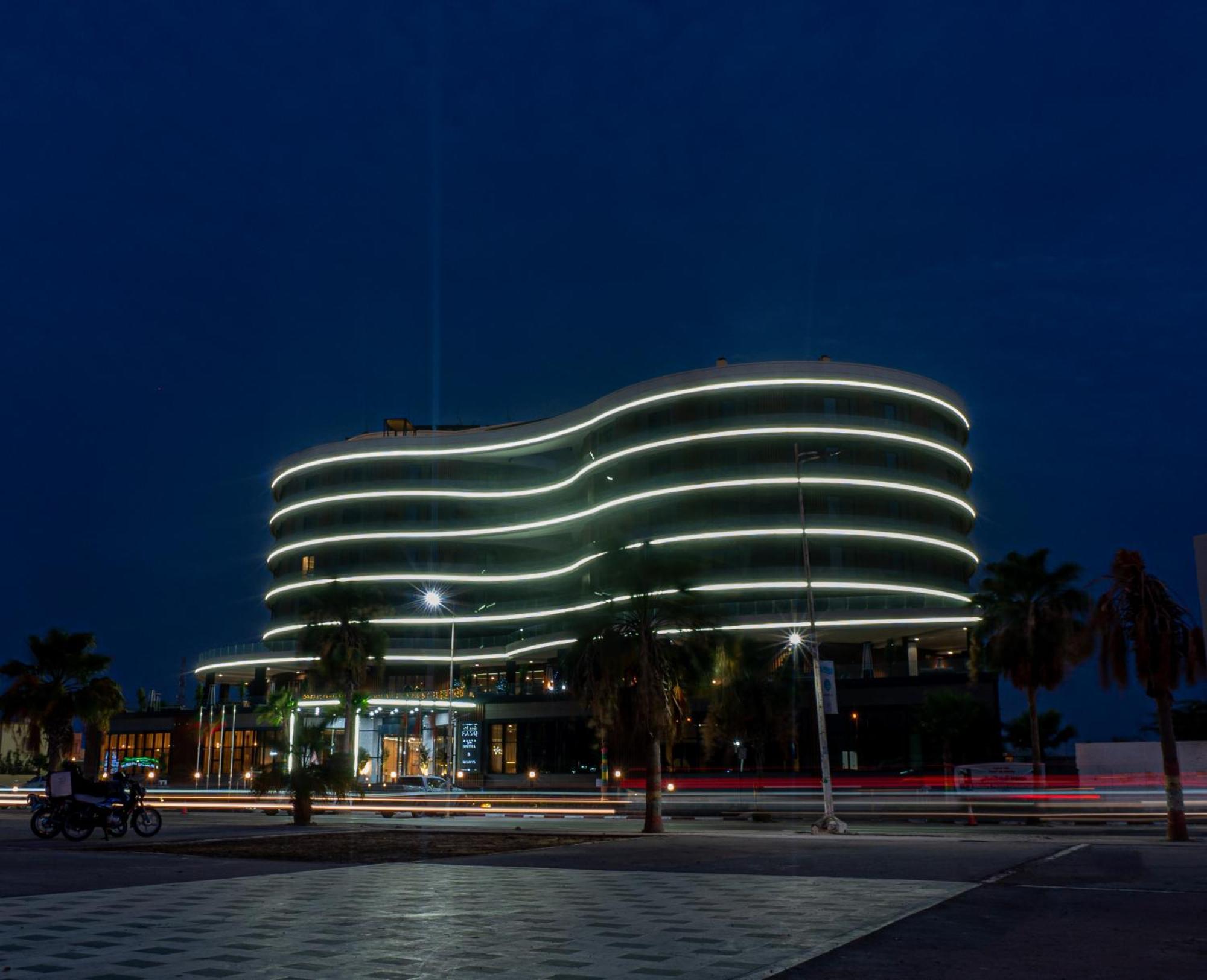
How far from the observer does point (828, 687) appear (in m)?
35.1

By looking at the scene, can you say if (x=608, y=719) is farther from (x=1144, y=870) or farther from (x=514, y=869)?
(x=1144, y=870)

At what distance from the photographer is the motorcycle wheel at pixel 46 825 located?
27594 mm

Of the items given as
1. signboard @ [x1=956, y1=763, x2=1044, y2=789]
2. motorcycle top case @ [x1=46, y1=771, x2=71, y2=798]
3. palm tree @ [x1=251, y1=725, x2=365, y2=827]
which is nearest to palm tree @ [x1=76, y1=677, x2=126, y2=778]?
palm tree @ [x1=251, y1=725, x2=365, y2=827]

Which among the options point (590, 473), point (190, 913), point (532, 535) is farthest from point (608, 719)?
point (532, 535)

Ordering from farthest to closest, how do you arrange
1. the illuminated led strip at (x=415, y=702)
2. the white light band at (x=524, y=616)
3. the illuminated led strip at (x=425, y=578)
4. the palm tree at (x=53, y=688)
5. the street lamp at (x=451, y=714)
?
the illuminated led strip at (x=425, y=578) < the illuminated led strip at (x=415, y=702) < the white light band at (x=524, y=616) < the street lamp at (x=451, y=714) < the palm tree at (x=53, y=688)

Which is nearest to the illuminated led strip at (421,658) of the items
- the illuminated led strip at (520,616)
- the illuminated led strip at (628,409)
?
the illuminated led strip at (520,616)

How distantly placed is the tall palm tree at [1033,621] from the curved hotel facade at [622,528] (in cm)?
1834

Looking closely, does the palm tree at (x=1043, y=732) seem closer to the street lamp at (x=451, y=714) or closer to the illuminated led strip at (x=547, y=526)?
the illuminated led strip at (x=547, y=526)

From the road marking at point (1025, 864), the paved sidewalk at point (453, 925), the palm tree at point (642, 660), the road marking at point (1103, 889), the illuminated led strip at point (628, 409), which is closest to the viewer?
the paved sidewalk at point (453, 925)

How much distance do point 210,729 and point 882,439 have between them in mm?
65517

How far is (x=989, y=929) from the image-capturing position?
12039 millimetres

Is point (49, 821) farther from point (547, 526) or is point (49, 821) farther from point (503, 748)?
point (547, 526)

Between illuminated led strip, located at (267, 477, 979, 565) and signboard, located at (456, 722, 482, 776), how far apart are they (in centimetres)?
1966

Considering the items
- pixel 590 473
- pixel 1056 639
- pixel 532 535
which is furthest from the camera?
pixel 532 535
